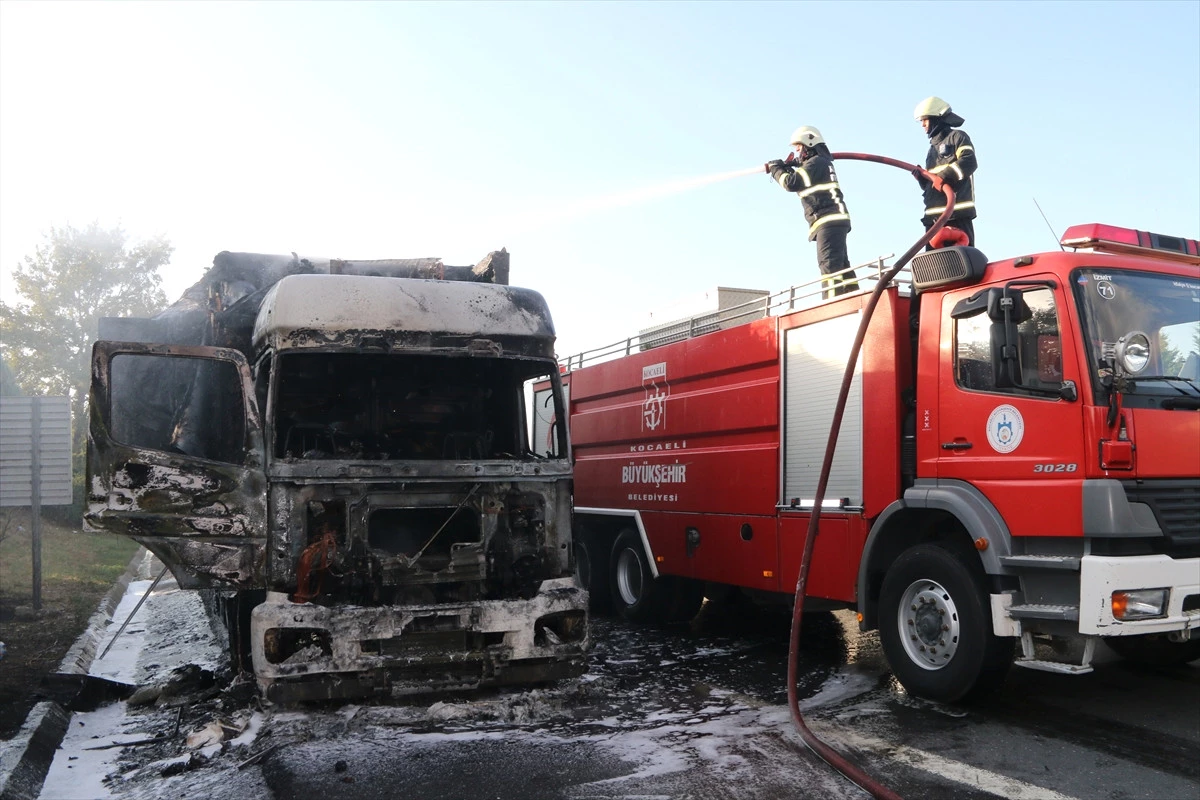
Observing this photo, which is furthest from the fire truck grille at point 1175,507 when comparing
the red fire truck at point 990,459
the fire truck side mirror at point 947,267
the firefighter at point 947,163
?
the firefighter at point 947,163

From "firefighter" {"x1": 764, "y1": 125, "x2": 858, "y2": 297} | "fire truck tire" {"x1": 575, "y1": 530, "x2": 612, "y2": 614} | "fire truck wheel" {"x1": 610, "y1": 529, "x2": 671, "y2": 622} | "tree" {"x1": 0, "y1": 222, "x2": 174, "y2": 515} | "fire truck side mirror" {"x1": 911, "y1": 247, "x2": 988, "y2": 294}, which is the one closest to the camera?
"fire truck side mirror" {"x1": 911, "y1": 247, "x2": 988, "y2": 294}

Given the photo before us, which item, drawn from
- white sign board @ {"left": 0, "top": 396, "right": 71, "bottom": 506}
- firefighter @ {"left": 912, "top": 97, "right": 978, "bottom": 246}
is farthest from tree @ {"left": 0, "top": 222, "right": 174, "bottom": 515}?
firefighter @ {"left": 912, "top": 97, "right": 978, "bottom": 246}

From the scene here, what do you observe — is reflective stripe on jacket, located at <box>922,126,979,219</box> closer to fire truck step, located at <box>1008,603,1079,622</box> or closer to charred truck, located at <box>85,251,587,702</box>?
fire truck step, located at <box>1008,603,1079,622</box>

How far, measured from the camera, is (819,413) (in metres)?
6.93

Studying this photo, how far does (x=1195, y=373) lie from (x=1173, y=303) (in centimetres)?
44

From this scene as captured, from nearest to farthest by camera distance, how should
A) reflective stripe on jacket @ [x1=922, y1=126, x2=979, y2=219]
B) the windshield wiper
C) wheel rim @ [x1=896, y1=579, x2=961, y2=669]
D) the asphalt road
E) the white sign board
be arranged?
1. the asphalt road
2. the windshield wiper
3. wheel rim @ [x1=896, y1=579, x2=961, y2=669]
4. reflective stripe on jacket @ [x1=922, y1=126, x2=979, y2=219]
5. the white sign board

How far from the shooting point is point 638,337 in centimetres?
1000

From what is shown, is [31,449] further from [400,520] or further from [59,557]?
[400,520]

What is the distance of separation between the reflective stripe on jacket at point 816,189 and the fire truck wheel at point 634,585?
3442 millimetres

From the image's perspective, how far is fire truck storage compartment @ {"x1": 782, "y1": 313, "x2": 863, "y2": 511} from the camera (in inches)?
259

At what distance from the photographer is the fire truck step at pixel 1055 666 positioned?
514 centimetres

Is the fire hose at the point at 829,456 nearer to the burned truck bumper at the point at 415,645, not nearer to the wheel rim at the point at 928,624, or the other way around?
the wheel rim at the point at 928,624

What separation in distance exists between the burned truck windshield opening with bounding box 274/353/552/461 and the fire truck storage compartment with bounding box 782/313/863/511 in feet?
6.35

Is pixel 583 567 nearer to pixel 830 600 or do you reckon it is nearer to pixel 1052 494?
pixel 830 600
